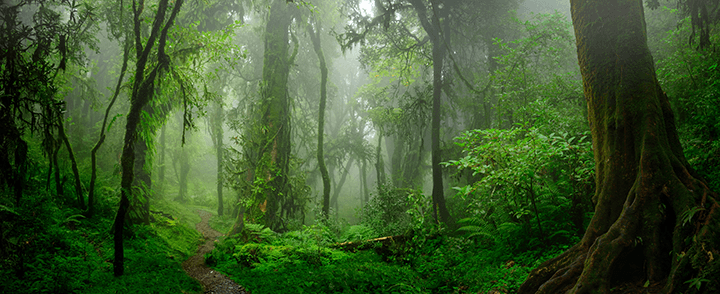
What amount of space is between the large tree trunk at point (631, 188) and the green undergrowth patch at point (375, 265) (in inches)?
50.4

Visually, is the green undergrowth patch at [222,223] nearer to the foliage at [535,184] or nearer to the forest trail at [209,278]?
the forest trail at [209,278]

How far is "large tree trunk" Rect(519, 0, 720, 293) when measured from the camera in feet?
8.31

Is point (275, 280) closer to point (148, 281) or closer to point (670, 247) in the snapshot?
point (148, 281)

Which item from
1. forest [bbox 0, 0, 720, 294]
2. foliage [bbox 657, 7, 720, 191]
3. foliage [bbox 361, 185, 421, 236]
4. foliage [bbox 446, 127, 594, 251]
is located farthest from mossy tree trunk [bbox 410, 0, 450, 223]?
foliage [bbox 657, 7, 720, 191]

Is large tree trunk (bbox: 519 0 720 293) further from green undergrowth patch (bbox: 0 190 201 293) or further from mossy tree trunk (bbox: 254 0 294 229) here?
mossy tree trunk (bbox: 254 0 294 229)

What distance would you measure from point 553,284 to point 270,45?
9921mm

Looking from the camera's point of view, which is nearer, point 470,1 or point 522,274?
point 522,274

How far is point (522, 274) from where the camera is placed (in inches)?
168

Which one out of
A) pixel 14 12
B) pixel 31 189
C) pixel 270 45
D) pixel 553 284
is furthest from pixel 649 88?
pixel 270 45

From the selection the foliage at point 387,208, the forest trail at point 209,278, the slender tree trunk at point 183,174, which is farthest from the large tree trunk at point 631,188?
the slender tree trunk at point 183,174

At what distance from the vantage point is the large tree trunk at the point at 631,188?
2.53m

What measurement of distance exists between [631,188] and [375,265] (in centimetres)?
401

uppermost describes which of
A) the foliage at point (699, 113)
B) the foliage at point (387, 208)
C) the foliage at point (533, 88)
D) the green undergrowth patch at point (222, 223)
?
the foliage at point (533, 88)

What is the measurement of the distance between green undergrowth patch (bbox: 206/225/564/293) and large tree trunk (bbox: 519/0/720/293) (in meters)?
1.28
